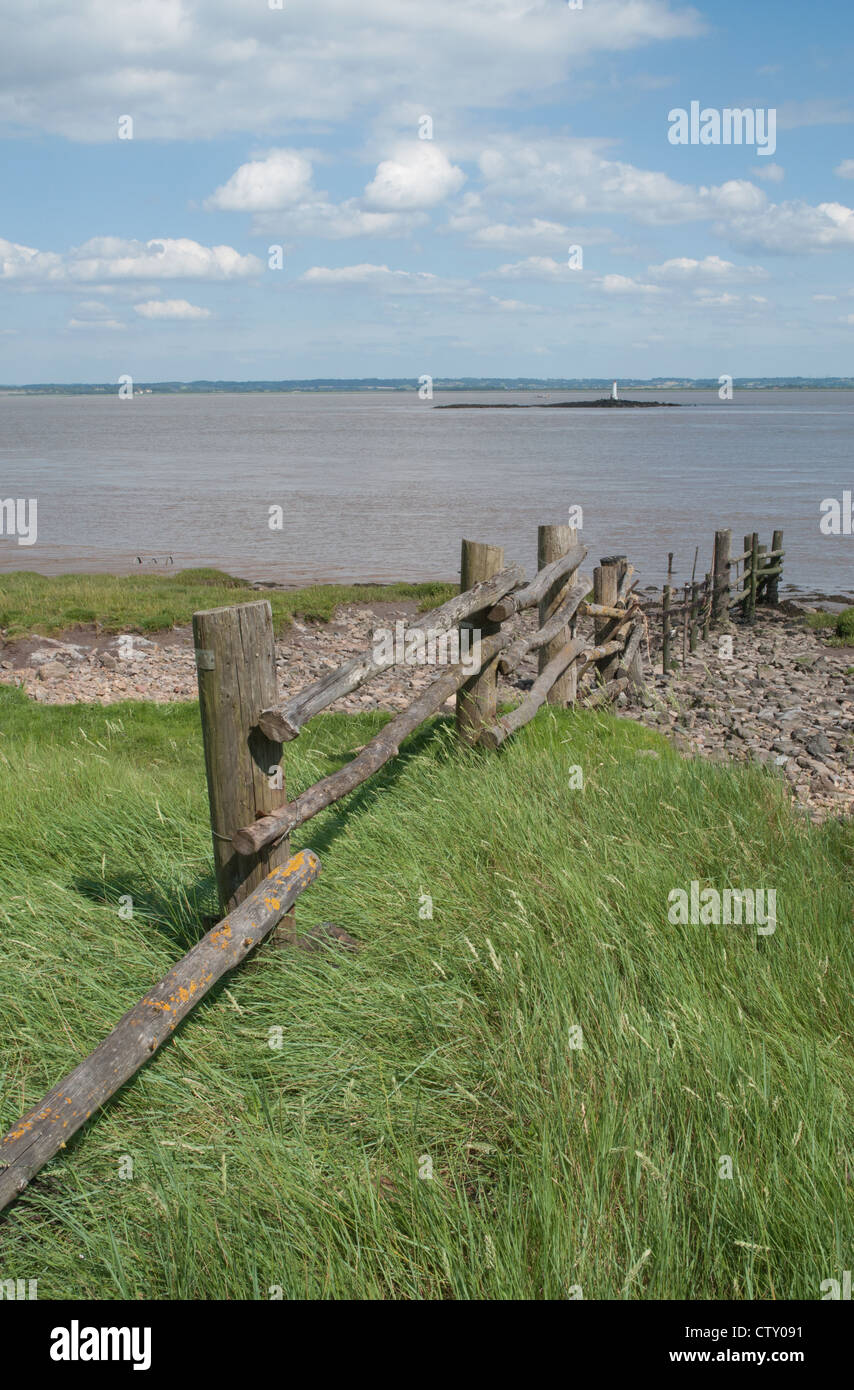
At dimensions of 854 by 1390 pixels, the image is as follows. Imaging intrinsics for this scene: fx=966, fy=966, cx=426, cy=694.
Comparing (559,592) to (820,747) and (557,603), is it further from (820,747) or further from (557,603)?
(820,747)

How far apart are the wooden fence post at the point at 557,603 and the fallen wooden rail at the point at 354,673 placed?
5.69 feet

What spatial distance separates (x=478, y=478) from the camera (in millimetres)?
50344

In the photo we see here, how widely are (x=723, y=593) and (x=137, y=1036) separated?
54.4 feet

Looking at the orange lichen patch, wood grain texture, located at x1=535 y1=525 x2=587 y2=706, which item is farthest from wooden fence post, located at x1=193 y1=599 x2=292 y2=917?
wood grain texture, located at x1=535 y1=525 x2=587 y2=706

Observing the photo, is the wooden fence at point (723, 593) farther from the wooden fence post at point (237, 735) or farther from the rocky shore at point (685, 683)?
the wooden fence post at point (237, 735)

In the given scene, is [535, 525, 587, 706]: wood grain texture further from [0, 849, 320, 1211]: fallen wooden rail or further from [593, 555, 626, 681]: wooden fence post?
[0, 849, 320, 1211]: fallen wooden rail

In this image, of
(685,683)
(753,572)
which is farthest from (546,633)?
(753,572)

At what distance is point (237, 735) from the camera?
386cm

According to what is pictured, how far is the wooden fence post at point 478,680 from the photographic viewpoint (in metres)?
6.58

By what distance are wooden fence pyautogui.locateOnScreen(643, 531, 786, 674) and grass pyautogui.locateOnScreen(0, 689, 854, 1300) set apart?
1123 centimetres

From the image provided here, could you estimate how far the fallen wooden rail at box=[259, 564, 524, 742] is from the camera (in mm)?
3816

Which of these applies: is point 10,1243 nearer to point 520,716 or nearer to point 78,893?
point 78,893

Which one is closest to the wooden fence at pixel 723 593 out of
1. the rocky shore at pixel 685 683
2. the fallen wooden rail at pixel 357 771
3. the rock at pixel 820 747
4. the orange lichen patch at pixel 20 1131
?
the rocky shore at pixel 685 683
